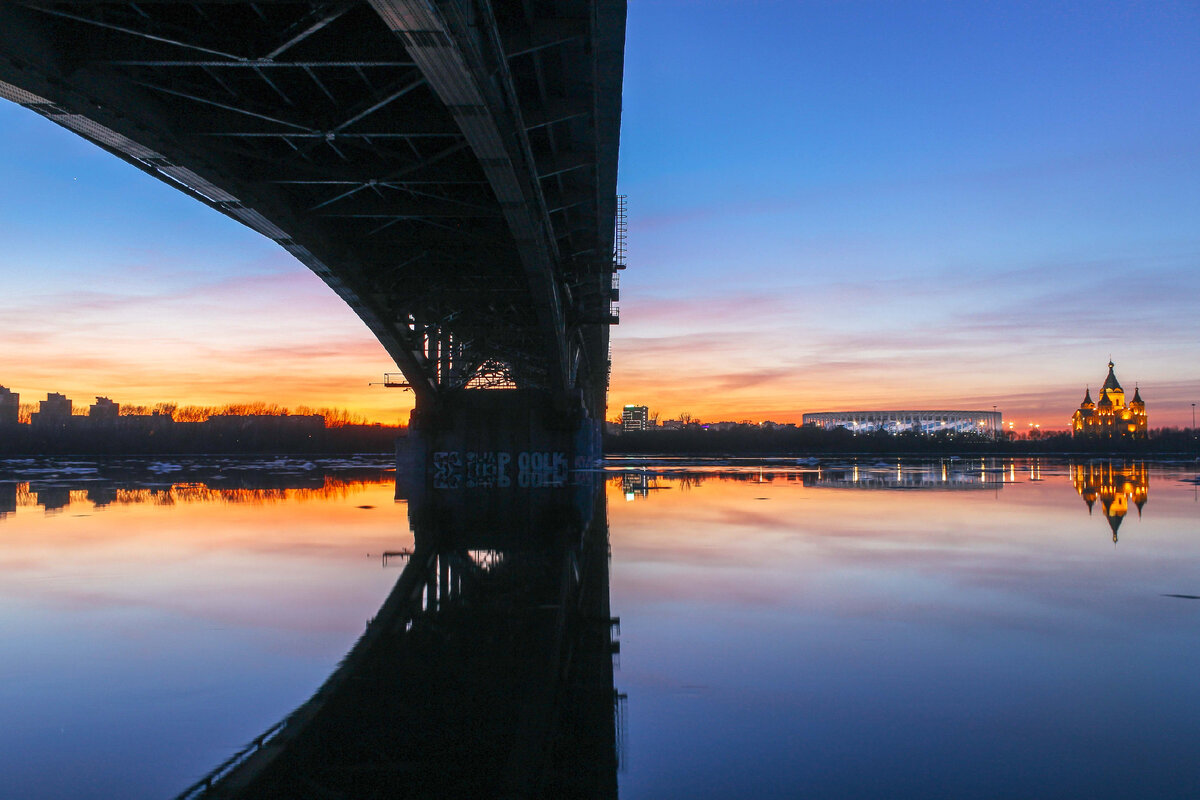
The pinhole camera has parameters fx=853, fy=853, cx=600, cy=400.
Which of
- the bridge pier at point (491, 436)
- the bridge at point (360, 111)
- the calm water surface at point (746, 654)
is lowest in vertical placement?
the calm water surface at point (746, 654)

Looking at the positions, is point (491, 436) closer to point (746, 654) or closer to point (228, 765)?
point (746, 654)

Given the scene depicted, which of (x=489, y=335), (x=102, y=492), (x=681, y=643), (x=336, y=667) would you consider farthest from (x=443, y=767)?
(x=489, y=335)

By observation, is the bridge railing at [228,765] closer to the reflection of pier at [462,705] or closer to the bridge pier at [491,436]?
the reflection of pier at [462,705]

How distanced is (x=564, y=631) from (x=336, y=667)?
7.86ft

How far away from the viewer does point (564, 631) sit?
8805 millimetres

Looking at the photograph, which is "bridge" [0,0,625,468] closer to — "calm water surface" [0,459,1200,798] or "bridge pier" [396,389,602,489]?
"calm water surface" [0,459,1200,798]

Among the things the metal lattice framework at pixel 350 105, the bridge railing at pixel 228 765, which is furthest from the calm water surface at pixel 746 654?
the metal lattice framework at pixel 350 105

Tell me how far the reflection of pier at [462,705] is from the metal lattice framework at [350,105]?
23.8ft

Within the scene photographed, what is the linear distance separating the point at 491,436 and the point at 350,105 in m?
25.5

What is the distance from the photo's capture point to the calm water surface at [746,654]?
16.9 ft

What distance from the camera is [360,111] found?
607 inches

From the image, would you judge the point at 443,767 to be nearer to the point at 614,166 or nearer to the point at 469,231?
the point at 614,166

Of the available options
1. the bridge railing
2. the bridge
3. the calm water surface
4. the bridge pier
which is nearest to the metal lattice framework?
the bridge

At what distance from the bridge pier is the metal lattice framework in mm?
14515
